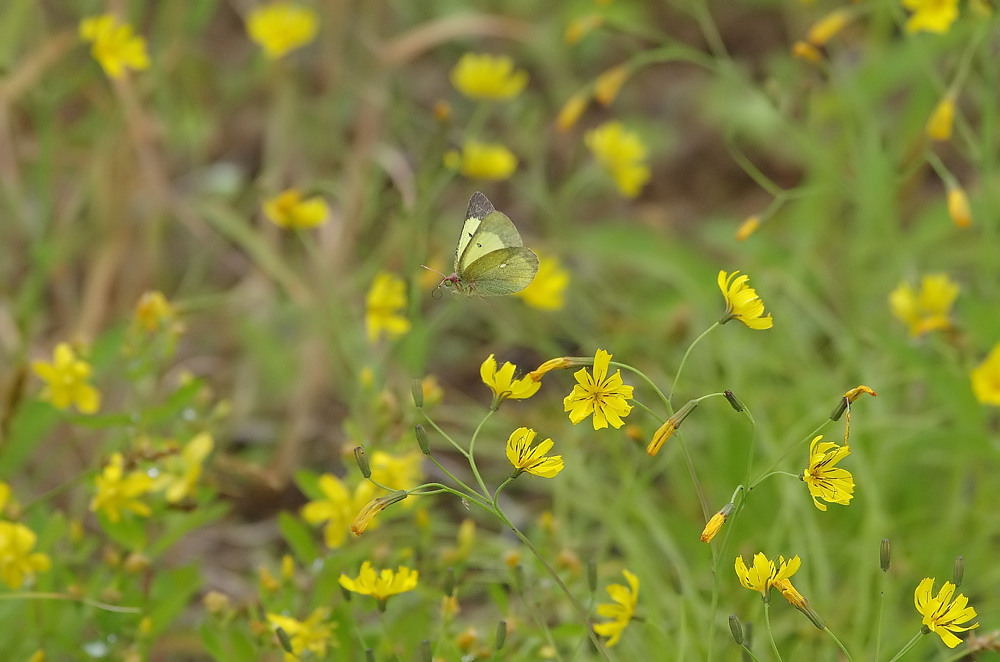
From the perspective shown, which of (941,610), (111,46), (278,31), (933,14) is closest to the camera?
(941,610)

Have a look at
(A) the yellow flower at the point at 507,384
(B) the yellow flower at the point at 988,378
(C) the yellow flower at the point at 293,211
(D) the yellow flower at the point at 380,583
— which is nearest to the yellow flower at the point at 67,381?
(C) the yellow flower at the point at 293,211

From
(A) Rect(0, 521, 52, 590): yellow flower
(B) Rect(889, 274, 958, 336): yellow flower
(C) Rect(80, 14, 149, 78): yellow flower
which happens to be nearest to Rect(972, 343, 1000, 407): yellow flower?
(B) Rect(889, 274, 958, 336): yellow flower

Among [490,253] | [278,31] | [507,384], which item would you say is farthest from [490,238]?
[278,31]

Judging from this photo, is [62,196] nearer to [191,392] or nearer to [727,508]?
[191,392]

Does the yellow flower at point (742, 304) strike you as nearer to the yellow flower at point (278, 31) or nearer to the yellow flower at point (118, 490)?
the yellow flower at point (118, 490)

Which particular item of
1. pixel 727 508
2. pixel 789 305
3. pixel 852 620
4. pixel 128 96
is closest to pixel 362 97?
pixel 128 96

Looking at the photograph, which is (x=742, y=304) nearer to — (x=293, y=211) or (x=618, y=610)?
(x=618, y=610)
